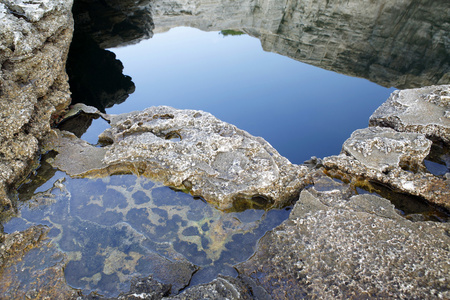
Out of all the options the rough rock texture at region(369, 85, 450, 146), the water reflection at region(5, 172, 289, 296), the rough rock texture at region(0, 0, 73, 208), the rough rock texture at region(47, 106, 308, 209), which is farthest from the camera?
the rough rock texture at region(369, 85, 450, 146)

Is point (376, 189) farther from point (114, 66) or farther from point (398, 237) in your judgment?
point (114, 66)

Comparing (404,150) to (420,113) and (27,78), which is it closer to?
(420,113)

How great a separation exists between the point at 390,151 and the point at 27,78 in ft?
12.8

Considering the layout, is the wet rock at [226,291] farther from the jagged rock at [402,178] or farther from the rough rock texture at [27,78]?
the rough rock texture at [27,78]

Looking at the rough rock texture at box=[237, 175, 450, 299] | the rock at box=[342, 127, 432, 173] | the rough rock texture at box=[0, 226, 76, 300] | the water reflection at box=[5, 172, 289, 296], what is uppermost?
the rock at box=[342, 127, 432, 173]

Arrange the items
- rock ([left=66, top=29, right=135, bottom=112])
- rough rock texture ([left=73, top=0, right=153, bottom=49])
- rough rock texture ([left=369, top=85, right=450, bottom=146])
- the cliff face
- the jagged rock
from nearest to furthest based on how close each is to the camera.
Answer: the jagged rock < rough rock texture ([left=369, top=85, right=450, bottom=146]) < rock ([left=66, top=29, right=135, bottom=112]) < the cliff face < rough rock texture ([left=73, top=0, right=153, bottom=49])

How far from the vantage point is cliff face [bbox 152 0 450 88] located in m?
5.66

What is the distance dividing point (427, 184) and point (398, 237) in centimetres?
77

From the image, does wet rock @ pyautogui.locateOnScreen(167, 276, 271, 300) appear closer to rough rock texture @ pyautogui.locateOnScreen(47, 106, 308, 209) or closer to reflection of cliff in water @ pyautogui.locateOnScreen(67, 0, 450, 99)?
rough rock texture @ pyautogui.locateOnScreen(47, 106, 308, 209)

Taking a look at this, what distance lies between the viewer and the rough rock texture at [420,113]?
11.4 ft

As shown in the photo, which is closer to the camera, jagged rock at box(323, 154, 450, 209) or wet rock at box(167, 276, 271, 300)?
wet rock at box(167, 276, 271, 300)

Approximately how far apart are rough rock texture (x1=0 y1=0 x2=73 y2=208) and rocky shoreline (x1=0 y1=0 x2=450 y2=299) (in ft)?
0.04

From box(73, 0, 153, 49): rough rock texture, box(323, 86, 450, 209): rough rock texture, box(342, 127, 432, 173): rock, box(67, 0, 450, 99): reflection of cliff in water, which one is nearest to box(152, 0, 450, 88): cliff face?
box(67, 0, 450, 99): reflection of cliff in water

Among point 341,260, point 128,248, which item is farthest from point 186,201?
point 341,260
